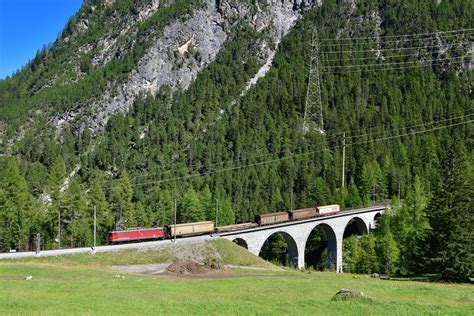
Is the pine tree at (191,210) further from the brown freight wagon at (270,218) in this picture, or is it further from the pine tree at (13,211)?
the pine tree at (13,211)

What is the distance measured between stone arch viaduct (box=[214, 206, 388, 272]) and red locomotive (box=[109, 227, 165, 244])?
29.3ft

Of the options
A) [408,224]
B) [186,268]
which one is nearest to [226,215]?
[408,224]

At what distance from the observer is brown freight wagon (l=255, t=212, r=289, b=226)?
7681 cm

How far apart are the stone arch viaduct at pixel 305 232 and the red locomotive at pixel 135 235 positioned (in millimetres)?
8938

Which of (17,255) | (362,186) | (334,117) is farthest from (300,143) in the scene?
(17,255)

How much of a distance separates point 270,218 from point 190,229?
16.6 metres

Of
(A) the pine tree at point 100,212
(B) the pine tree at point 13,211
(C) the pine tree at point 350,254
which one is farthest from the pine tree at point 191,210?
(B) the pine tree at point 13,211

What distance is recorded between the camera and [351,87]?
18212 cm

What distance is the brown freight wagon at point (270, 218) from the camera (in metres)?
76.8

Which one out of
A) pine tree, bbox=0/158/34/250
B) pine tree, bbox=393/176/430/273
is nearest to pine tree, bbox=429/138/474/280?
pine tree, bbox=393/176/430/273

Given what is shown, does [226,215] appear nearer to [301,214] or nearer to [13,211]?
[301,214]

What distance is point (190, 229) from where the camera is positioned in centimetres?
6700

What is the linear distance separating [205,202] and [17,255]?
54.2 meters

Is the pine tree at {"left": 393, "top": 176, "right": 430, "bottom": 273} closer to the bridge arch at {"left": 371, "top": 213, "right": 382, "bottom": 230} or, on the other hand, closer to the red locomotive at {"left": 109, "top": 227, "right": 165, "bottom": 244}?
the bridge arch at {"left": 371, "top": 213, "right": 382, "bottom": 230}
